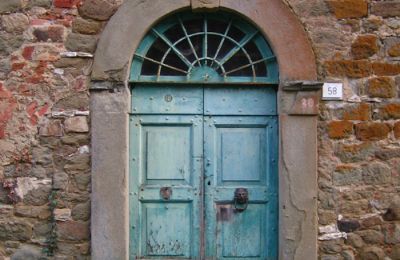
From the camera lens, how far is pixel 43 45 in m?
4.33

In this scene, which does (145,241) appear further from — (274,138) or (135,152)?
(274,138)

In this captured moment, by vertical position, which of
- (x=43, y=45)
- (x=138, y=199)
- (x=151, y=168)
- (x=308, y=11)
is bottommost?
(x=138, y=199)

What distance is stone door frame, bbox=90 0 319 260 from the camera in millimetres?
4270

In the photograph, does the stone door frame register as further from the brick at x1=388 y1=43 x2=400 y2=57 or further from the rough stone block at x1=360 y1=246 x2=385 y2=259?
the brick at x1=388 y1=43 x2=400 y2=57

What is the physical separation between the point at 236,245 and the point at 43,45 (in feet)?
8.02

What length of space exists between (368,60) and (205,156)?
1.66 metres

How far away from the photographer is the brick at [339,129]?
432cm

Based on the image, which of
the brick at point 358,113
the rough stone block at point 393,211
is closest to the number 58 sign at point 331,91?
the brick at point 358,113

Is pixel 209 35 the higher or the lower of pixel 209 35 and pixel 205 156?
the higher

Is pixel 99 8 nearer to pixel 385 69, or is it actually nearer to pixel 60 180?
pixel 60 180

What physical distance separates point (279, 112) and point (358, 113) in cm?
69

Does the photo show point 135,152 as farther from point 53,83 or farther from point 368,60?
point 368,60

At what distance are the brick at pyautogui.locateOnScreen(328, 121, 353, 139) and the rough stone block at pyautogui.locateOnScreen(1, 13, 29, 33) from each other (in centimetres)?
279

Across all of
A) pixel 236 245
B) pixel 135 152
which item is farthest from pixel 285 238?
pixel 135 152
